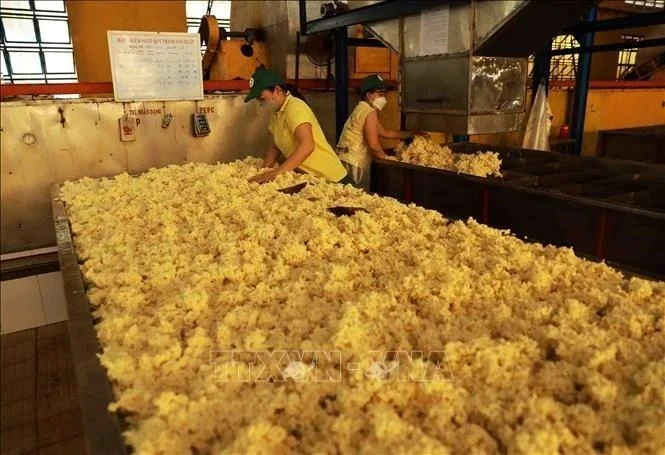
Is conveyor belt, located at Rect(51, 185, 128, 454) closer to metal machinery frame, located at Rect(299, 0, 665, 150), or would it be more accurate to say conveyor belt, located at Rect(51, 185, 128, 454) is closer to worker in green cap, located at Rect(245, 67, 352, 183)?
worker in green cap, located at Rect(245, 67, 352, 183)

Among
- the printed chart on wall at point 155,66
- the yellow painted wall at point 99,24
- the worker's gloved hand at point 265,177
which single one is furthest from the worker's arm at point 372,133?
the yellow painted wall at point 99,24

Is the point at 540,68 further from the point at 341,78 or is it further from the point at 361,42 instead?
the point at 341,78

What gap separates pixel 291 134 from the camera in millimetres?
3545

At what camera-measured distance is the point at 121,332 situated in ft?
4.37

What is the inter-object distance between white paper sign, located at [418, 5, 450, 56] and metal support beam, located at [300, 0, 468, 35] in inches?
2.6

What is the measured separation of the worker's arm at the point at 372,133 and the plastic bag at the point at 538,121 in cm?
188

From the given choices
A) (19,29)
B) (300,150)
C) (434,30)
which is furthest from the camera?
(19,29)

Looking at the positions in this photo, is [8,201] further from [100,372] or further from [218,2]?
[218,2]

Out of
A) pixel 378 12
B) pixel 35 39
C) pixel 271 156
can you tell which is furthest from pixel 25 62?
pixel 378 12

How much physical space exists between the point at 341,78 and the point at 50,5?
16.5 ft

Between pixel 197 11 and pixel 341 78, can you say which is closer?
pixel 341 78

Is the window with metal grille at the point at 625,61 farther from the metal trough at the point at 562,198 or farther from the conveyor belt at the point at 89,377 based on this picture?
the conveyor belt at the point at 89,377

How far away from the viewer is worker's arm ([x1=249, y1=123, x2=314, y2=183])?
3.18m

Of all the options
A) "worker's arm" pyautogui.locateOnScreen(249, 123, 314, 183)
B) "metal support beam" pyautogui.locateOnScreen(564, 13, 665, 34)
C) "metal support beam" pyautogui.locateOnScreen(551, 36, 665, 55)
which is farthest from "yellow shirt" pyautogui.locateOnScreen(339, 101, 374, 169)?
"metal support beam" pyautogui.locateOnScreen(551, 36, 665, 55)
